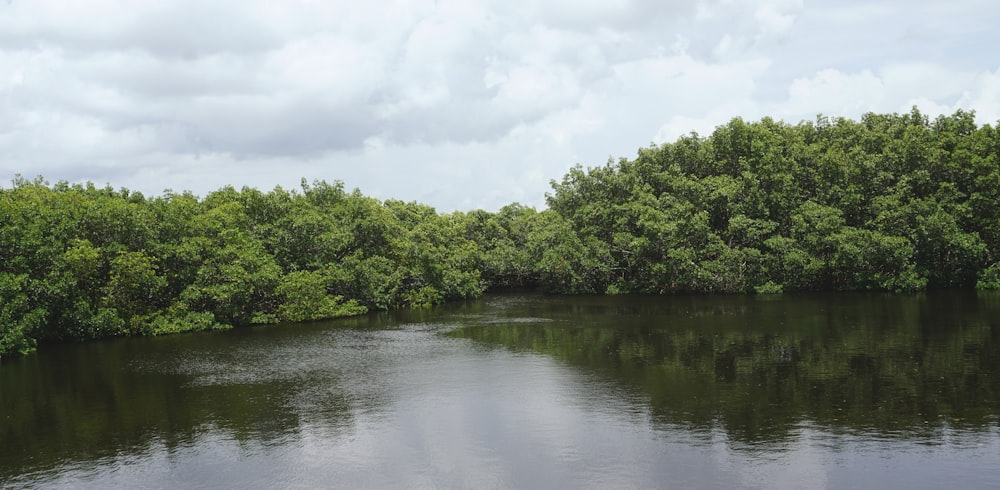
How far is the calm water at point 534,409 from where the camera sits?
15.0m

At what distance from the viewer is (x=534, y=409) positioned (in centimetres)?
2008

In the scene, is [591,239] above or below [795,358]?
above

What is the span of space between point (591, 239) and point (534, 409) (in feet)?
127

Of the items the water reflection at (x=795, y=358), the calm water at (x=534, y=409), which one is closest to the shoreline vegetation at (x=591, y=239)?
the calm water at (x=534, y=409)

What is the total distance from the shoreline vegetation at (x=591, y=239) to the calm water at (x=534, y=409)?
4.84 m

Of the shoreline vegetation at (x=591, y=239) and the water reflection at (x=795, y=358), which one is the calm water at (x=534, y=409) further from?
the shoreline vegetation at (x=591, y=239)

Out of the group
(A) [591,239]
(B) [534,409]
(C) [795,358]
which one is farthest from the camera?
(A) [591,239]

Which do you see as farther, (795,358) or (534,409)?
(795,358)

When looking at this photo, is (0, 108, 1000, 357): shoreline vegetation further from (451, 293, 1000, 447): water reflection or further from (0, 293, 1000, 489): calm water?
(451, 293, 1000, 447): water reflection

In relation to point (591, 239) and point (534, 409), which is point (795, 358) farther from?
point (591, 239)

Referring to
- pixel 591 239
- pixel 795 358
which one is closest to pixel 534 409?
pixel 795 358

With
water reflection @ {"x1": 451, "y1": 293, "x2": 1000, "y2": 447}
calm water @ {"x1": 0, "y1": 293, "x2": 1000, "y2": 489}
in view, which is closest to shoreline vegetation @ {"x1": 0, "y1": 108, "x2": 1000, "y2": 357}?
calm water @ {"x1": 0, "y1": 293, "x2": 1000, "y2": 489}

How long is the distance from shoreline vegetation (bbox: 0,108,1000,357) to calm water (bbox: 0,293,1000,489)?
15.9 feet

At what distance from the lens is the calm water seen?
1504cm
